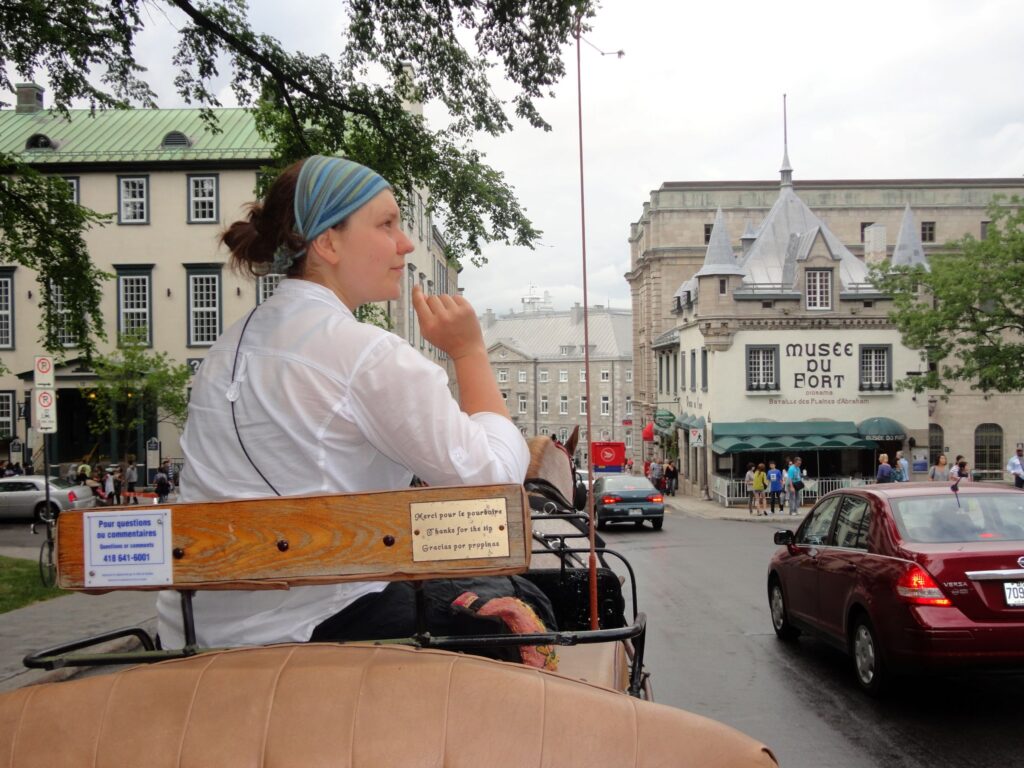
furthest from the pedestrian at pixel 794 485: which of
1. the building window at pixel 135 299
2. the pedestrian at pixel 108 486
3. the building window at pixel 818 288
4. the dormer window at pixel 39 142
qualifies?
the dormer window at pixel 39 142

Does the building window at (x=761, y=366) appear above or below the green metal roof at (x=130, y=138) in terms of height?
below

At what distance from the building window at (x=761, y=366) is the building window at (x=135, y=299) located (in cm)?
2543

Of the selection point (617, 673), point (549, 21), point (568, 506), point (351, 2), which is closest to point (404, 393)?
point (568, 506)

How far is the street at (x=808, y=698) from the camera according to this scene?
20.0 ft

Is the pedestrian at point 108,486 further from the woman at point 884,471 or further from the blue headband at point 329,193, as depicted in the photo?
the blue headband at point 329,193

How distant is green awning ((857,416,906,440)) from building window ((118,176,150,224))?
103 feet

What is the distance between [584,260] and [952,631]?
5.26 m

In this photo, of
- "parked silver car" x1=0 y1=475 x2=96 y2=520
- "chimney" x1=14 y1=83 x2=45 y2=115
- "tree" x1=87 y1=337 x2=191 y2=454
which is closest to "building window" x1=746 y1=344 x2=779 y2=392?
"tree" x1=87 y1=337 x2=191 y2=454

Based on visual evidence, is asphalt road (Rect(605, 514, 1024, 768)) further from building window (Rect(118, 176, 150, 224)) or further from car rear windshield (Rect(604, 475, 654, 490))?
building window (Rect(118, 176, 150, 224))

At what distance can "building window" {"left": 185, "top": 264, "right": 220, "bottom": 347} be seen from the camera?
3888cm

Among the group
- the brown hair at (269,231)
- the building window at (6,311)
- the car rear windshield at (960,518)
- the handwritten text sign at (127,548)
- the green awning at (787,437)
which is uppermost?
the building window at (6,311)

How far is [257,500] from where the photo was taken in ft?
6.33

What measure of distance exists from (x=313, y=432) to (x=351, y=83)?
10.8 metres

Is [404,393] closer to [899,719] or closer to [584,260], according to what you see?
[584,260]
